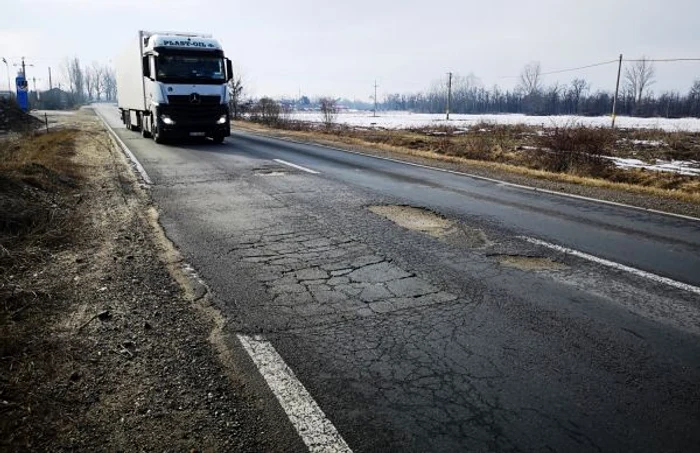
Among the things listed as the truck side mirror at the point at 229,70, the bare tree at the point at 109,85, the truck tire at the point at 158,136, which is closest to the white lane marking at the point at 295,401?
the truck tire at the point at 158,136

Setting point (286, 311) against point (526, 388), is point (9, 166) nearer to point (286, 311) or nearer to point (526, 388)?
point (286, 311)

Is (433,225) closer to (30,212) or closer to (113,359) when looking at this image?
(113,359)

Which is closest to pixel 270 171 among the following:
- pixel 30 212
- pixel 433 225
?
pixel 30 212

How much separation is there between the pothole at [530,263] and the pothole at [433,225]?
54 centimetres

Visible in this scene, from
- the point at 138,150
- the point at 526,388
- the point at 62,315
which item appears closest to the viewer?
the point at 526,388

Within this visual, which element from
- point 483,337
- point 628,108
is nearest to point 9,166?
point 483,337

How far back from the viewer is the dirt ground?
245 centimetres

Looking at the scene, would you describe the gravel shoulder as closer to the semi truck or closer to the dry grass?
the semi truck

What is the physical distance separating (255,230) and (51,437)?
13.8 ft

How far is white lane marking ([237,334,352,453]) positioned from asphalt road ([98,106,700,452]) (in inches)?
2.2

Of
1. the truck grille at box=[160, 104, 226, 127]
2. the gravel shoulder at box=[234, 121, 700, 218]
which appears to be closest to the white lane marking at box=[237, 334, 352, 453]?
the gravel shoulder at box=[234, 121, 700, 218]

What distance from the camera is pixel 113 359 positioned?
3.22 metres

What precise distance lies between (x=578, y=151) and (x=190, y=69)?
13071 millimetres

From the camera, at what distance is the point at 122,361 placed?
126 inches
